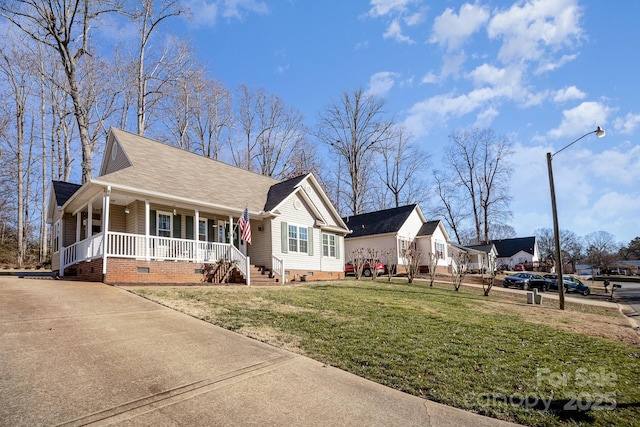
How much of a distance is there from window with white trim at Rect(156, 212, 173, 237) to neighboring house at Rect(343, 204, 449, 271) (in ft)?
62.0

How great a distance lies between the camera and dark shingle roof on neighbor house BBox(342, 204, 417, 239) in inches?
1234

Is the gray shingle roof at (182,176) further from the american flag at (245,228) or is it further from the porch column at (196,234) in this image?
→ the american flag at (245,228)

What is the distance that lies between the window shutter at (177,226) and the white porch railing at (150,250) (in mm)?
1200

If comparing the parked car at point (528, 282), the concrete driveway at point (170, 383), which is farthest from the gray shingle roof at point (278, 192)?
the parked car at point (528, 282)

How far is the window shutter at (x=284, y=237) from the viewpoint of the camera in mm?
19222

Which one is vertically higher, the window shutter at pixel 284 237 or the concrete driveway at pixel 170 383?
the window shutter at pixel 284 237

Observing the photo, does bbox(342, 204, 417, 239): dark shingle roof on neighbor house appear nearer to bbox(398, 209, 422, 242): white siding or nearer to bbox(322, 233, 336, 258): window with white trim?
bbox(398, 209, 422, 242): white siding

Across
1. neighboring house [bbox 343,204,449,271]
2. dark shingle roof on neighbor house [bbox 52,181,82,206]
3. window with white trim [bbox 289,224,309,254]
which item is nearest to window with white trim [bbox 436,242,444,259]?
neighboring house [bbox 343,204,449,271]

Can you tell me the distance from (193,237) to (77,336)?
35.9 feet

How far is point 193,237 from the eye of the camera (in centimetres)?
1661

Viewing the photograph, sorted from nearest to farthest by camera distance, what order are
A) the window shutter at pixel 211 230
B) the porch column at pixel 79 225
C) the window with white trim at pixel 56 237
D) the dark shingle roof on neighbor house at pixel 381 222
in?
the porch column at pixel 79 225
the window shutter at pixel 211 230
the window with white trim at pixel 56 237
the dark shingle roof on neighbor house at pixel 381 222

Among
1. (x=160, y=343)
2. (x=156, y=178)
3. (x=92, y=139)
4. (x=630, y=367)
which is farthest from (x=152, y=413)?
(x=92, y=139)

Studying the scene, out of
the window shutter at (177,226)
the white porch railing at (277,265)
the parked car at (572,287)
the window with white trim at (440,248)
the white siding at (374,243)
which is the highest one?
the window shutter at (177,226)

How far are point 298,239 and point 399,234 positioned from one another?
42.1ft
